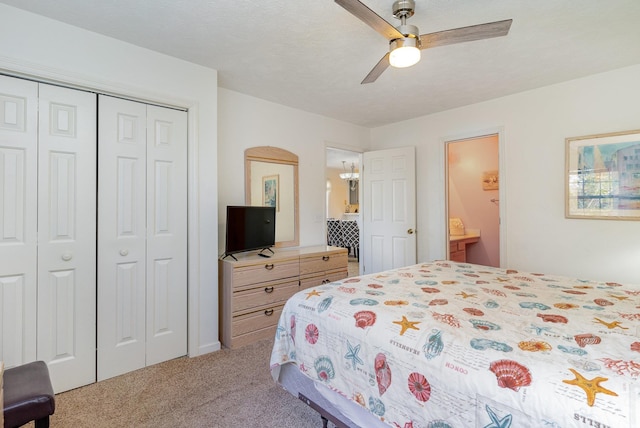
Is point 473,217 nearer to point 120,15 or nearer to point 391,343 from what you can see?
point 391,343

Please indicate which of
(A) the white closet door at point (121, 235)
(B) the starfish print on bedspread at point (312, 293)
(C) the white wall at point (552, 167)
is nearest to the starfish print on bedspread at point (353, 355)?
(B) the starfish print on bedspread at point (312, 293)

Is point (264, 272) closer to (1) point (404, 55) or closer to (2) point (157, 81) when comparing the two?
(2) point (157, 81)

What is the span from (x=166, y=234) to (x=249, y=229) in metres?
0.77

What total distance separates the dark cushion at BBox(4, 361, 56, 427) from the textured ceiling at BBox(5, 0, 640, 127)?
206 centimetres

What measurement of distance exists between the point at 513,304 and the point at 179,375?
228 centimetres

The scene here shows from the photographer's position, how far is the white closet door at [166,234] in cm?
249

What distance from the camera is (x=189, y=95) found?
8.64 feet

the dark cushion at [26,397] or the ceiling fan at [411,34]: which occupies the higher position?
the ceiling fan at [411,34]

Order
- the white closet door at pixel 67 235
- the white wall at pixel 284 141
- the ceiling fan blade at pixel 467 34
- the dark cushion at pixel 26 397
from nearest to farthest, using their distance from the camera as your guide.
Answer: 1. the dark cushion at pixel 26 397
2. the ceiling fan blade at pixel 467 34
3. the white closet door at pixel 67 235
4. the white wall at pixel 284 141

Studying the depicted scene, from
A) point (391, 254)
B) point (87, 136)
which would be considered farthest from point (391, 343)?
→ point (391, 254)

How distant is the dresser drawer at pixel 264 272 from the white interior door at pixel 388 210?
5.24 ft

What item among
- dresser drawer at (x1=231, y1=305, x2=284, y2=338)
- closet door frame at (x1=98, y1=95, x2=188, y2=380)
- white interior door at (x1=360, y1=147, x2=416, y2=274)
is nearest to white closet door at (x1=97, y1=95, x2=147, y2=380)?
closet door frame at (x1=98, y1=95, x2=188, y2=380)

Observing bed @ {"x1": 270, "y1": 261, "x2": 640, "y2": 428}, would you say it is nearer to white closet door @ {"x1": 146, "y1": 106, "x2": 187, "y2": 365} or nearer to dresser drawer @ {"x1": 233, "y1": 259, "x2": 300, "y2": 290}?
dresser drawer @ {"x1": 233, "y1": 259, "x2": 300, "y2": 290}

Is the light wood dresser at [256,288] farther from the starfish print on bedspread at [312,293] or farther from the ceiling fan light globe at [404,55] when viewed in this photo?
the ceiling fan light globe at [404,55]
